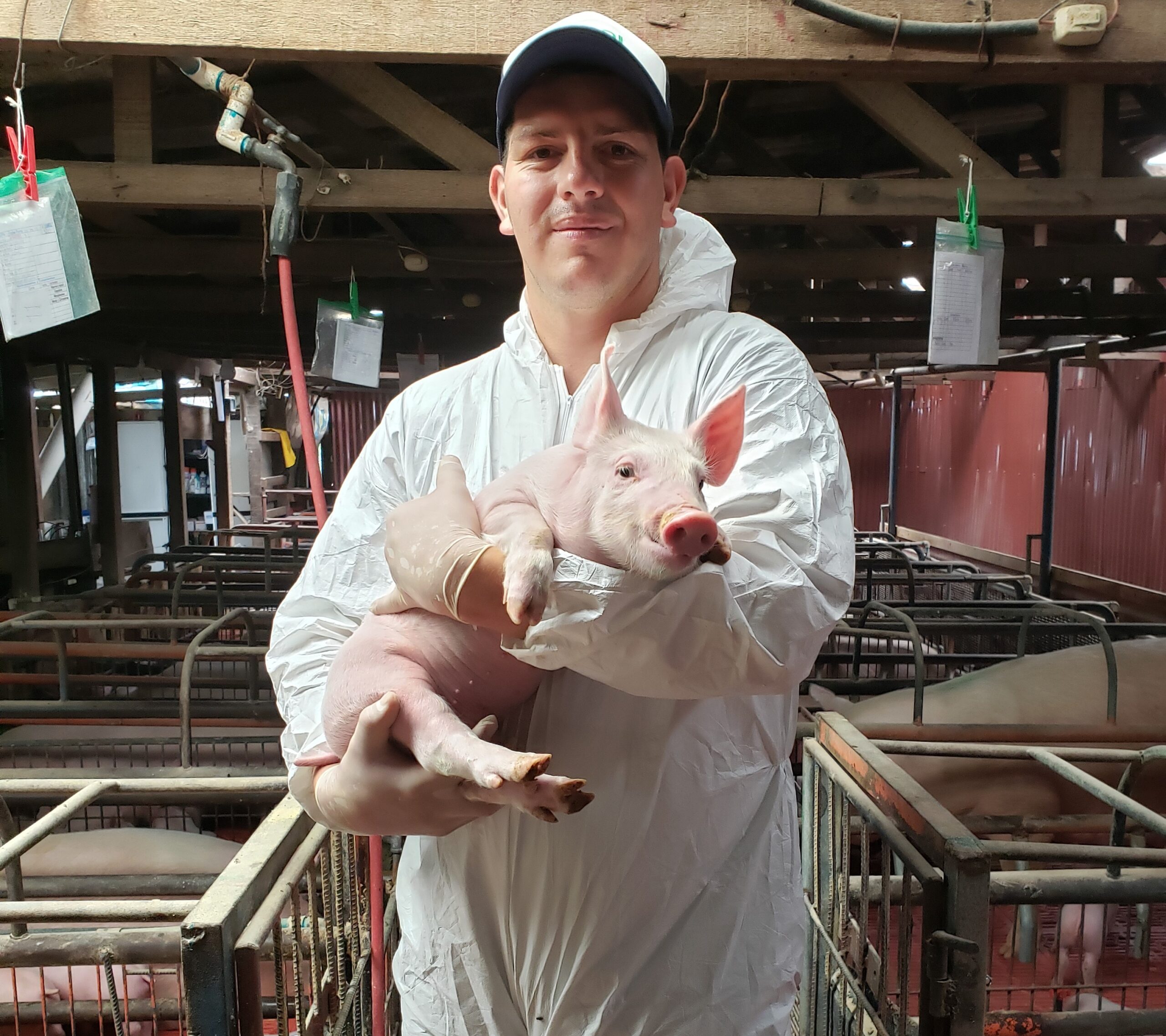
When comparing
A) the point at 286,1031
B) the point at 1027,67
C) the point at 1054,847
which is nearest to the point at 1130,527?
the point at 1027,67

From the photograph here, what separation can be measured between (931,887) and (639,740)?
0.60 m

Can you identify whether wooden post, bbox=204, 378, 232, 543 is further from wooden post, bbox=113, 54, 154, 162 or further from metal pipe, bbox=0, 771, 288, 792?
metal pipe, bbox=0, 771, 288, 792

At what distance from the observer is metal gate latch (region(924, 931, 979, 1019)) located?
4.44ft

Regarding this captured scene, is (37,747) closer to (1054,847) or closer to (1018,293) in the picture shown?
(1054,847)

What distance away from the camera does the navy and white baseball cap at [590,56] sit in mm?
1217

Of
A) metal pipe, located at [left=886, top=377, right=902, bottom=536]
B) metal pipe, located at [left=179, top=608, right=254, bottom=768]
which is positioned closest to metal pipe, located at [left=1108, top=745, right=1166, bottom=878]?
metal pipe, located at [left=179, top=608, right=254, bottom=768]

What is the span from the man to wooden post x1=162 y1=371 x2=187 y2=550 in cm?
809

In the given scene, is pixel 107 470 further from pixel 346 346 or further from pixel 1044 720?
pixel 1044 720

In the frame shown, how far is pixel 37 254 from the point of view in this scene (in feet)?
6.97

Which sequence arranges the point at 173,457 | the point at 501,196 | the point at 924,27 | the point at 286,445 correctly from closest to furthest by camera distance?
the point at 501,196 → the point at 924,27 → the point at 173,457 → the point at 286,445

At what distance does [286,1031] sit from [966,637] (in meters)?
5.93

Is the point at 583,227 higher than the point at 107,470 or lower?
higher

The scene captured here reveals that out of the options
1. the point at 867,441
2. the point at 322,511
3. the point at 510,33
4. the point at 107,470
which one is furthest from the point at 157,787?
the point at 867,441

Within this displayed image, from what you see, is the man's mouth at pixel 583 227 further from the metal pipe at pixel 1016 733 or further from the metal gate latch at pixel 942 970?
the metal pipe at pixel 1016 733
